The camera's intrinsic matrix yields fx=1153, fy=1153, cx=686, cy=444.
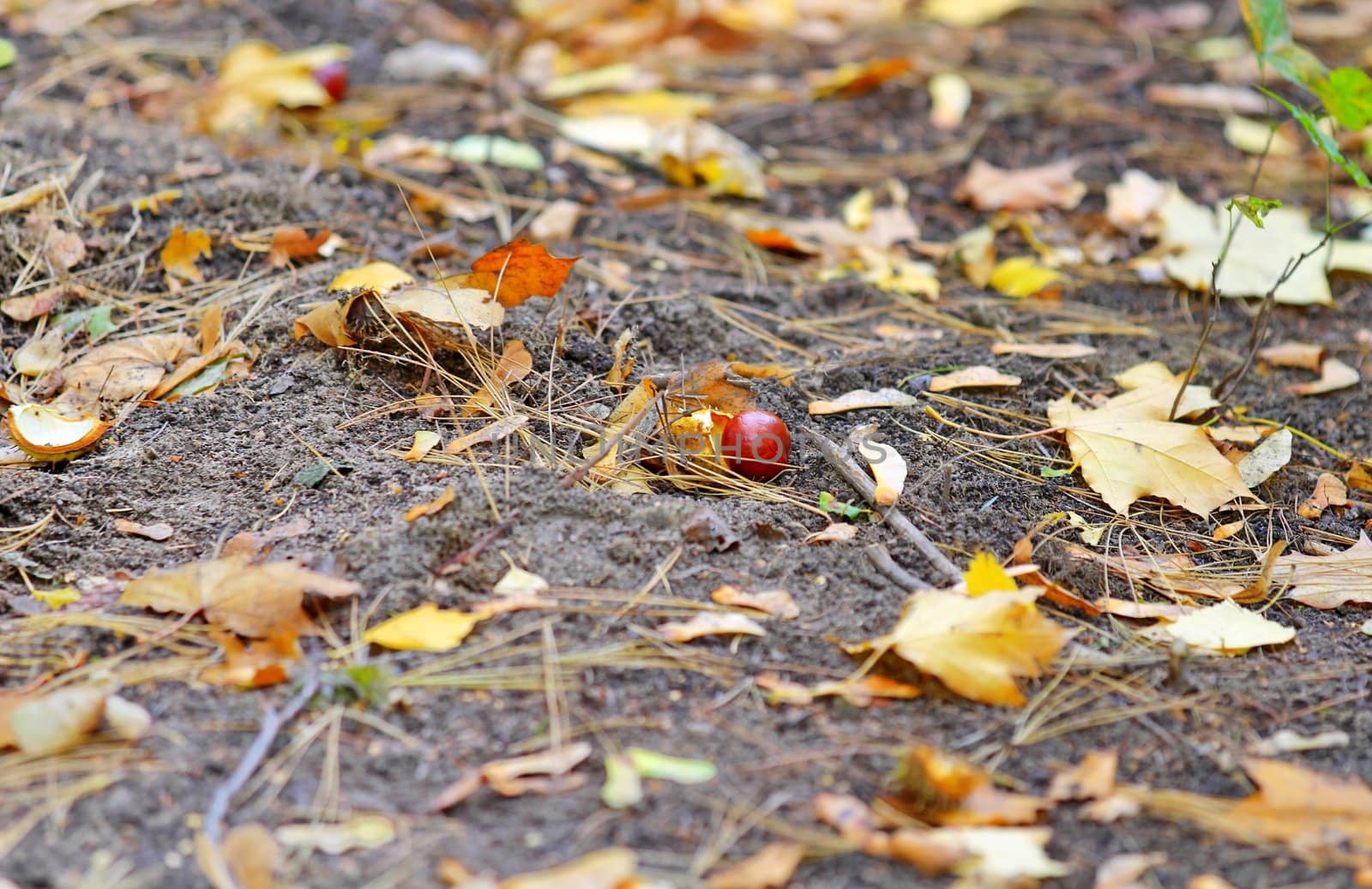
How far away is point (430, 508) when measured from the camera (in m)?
1.68

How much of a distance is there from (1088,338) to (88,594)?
2.01m

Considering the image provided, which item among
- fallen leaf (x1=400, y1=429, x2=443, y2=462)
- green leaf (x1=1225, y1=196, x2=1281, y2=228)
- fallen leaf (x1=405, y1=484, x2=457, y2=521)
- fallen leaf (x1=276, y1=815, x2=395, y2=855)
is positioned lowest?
fallen leaf (x1=276, y1=815, x2=395, y2=855)

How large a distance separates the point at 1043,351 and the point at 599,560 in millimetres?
1192

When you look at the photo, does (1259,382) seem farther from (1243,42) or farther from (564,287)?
(1243,42)

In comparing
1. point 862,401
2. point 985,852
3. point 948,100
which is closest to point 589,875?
point 985,852

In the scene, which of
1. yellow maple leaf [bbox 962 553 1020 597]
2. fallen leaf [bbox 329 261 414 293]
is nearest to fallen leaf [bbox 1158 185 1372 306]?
yellow maple leaf [bbox 962 553 1020 597]

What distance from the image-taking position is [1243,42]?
13.3 feet

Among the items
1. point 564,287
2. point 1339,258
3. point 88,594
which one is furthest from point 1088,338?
point 88,594

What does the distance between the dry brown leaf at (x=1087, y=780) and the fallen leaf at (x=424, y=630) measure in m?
0.74

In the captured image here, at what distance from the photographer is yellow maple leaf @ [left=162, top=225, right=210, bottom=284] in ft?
7.87

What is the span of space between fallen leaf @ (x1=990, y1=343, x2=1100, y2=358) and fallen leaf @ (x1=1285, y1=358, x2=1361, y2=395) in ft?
1.53

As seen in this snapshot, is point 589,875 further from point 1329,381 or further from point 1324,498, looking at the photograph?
point 1329,381

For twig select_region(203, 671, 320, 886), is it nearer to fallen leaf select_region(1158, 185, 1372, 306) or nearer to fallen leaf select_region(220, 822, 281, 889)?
fallen leaf select_region(220, 822, 281, 889)

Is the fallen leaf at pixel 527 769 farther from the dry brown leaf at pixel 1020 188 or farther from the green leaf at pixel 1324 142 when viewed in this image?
the dry brown leaf at pixel 1020 188
